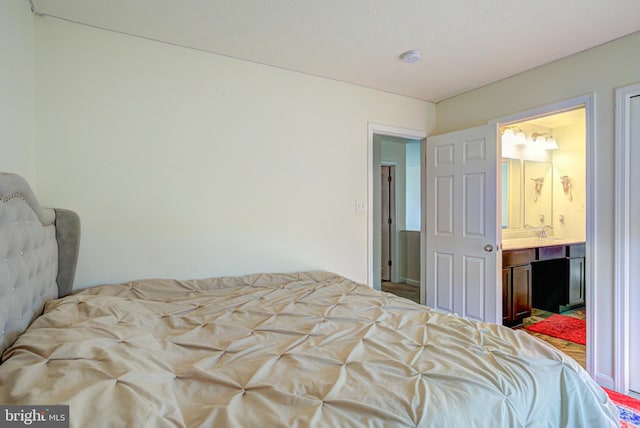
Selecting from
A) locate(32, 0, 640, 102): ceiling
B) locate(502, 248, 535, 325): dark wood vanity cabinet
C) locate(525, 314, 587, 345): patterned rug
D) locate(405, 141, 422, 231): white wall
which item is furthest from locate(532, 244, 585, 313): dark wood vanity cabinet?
locate(32, 0, 640, 102): ceiling

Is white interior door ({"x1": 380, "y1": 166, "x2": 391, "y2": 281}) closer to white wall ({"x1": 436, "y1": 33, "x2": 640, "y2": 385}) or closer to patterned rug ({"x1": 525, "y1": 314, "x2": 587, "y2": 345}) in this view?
patterned rug ({"x1": 525, "y1": 314, "x2": 587, "y2": 345})

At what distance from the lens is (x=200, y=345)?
4.04ft

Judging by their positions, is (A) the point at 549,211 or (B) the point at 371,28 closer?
(B) the point at 371,28

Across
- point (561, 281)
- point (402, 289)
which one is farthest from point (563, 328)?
point (402, 289)

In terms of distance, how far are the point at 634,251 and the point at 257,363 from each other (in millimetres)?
2522

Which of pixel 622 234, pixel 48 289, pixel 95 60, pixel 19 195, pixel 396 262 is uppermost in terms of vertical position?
pixel 95 60

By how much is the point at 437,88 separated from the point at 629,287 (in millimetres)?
2162

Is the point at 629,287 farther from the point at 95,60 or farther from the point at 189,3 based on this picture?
the point at 95,60

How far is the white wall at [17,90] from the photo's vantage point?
4.83 ft

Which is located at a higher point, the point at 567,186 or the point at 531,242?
the point at 567,186

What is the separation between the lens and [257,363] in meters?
1.10

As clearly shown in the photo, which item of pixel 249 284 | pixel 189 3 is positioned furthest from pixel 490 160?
pixel 189 3

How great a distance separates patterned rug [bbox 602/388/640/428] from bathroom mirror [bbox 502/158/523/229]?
2522 millimetres

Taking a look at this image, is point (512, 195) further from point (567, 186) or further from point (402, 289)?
point (402, 289)
